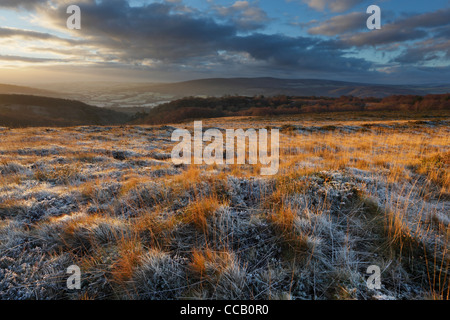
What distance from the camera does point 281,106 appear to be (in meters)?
80.4

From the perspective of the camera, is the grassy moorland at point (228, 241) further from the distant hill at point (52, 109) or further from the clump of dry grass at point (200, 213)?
the distant hill at point (52, 109)

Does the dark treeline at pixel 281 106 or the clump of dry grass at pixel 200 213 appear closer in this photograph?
the clump of dry grass at pixel 200 213

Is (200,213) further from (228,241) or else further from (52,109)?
(52,109)

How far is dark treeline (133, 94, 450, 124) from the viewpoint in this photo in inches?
2586

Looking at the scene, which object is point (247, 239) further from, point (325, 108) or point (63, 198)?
point (325, 108)

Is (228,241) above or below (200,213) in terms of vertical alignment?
below

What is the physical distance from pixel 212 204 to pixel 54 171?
238 inches

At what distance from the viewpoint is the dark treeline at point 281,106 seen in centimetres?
6569

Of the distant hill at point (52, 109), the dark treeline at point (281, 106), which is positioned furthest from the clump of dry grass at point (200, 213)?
the distant hill at point (52, 109)

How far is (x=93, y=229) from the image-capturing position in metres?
3.09

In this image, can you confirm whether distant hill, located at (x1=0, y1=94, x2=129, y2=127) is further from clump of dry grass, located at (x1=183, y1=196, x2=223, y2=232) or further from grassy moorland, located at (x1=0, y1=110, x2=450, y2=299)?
clump of dry grass, located at (x1=183, y1=196, x2=223, y2=232)

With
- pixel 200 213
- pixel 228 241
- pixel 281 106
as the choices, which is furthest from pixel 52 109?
pixel 228 241
